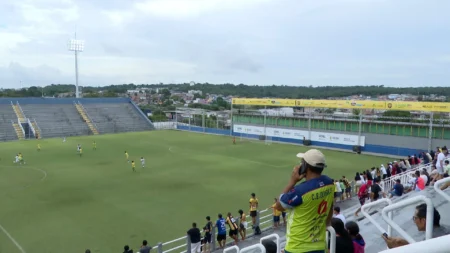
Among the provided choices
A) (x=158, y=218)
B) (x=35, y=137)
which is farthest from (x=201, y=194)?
(x=35, y=137)

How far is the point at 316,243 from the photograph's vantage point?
130 inches

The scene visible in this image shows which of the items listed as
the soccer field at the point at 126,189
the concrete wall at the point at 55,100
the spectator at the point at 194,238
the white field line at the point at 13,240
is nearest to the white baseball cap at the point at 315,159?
the spectator at the point at 194,238

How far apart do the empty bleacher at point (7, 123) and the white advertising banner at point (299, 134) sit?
29.3 m

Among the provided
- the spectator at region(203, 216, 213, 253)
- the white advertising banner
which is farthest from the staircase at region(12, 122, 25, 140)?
the spectator at region(203, 216, 213, 253)

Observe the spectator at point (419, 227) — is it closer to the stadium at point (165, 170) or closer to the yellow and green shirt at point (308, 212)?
the stadium at point (165, 170)

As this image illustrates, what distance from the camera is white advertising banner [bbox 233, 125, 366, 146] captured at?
35.8m

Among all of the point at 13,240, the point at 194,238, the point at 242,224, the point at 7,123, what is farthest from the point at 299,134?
the point at 7,123

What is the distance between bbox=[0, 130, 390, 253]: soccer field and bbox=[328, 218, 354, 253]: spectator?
10.2 m

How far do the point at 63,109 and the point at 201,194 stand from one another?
149ft

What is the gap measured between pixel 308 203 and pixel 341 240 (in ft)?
2.42

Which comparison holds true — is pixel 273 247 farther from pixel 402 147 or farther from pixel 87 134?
pixel 87 134

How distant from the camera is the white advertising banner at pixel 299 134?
35.8 meters

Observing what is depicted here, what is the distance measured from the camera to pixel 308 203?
10.6 feet

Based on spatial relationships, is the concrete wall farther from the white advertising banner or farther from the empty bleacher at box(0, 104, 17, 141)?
the white advertising banner
